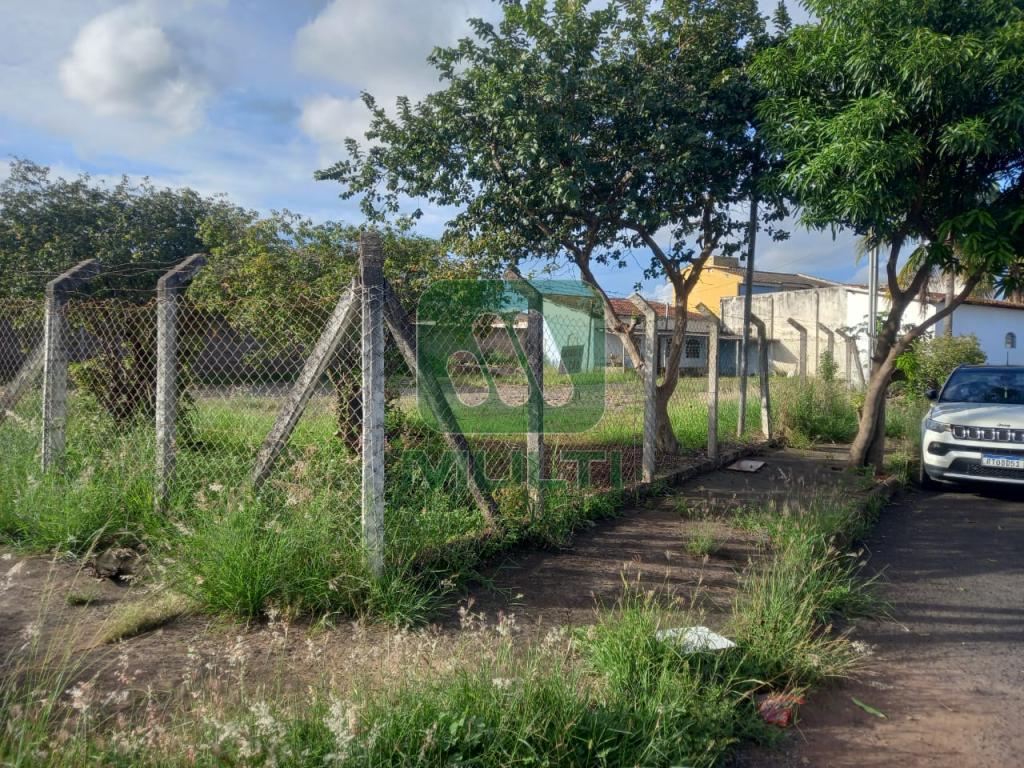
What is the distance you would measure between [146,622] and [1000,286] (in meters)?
8.62

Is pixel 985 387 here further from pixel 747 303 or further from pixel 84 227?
pixel 84 227

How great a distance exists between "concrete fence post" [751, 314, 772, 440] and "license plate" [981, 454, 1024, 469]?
11.4ft

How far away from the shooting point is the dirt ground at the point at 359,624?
2.93 metres

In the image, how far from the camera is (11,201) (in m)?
20.8

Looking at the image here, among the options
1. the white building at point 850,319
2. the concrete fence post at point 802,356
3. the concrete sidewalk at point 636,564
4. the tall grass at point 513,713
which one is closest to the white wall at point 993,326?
the white building at point 850,319

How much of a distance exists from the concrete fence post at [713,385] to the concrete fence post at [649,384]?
1.83 m

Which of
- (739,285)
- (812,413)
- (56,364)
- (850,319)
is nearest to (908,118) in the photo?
(812,413)

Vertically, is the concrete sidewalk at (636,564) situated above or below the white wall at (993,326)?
below

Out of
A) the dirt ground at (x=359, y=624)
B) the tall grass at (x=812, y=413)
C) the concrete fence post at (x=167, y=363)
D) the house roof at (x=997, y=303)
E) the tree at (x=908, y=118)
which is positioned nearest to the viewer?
the dirt ground at (x=359, y=624)

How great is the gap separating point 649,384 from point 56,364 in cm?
504

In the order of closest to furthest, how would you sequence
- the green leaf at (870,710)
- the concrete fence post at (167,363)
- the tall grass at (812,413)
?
1. the green leaf at (870,710)
2. the concrete fence post at (167,363)
3. the tall grass at (812,413)

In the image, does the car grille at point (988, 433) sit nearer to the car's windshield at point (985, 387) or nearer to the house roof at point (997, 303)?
the car's windshield at point (985, 387)

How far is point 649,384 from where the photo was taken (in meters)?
6.98

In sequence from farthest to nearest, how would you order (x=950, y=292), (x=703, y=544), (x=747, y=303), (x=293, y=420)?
1. (x=950, y=292)
2. (x=747, y=303)
3. (x=703, y=544)
4. (x=293, y=420)
